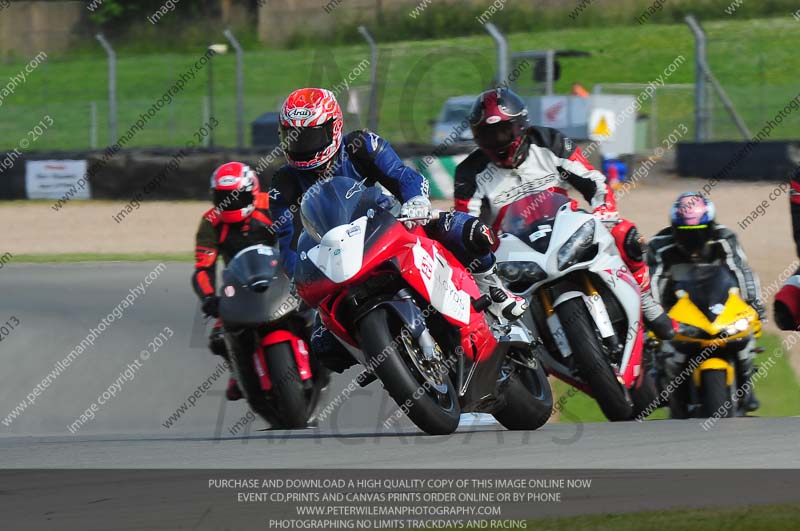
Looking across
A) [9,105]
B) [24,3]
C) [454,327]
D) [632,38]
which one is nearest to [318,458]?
[454,327]

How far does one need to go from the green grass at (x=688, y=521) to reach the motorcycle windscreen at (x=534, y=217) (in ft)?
10.3

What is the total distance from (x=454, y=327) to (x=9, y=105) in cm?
2149

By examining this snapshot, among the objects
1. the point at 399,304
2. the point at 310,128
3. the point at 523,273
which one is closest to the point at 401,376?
the point at 399,304

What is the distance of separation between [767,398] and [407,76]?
18051 millimetres

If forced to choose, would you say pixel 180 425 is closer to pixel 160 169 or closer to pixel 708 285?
pixel 708 285

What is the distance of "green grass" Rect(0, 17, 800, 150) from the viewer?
74.0 ft

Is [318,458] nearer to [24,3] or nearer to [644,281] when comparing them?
[644,281]

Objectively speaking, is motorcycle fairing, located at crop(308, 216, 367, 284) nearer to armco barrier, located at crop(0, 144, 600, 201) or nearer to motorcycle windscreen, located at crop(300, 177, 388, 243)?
motorcycle windscreen, located at crop(300, 177, 388, 243)

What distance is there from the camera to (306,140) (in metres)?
5.75

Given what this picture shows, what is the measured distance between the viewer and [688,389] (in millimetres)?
7387

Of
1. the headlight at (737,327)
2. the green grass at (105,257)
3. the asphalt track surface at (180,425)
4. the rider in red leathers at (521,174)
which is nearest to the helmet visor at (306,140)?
the asphalt track surface at (180,425)

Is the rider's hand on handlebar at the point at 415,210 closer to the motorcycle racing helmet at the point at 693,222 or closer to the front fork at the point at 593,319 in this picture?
the front fork at the point at 593,319

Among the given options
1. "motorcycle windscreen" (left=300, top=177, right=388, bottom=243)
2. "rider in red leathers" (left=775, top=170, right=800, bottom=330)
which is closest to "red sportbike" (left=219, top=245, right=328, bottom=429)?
"motorcycle windscreen" (left=300, top=177, right=388, bottom=243)

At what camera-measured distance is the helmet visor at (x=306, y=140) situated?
Answer: 5.74 metres
